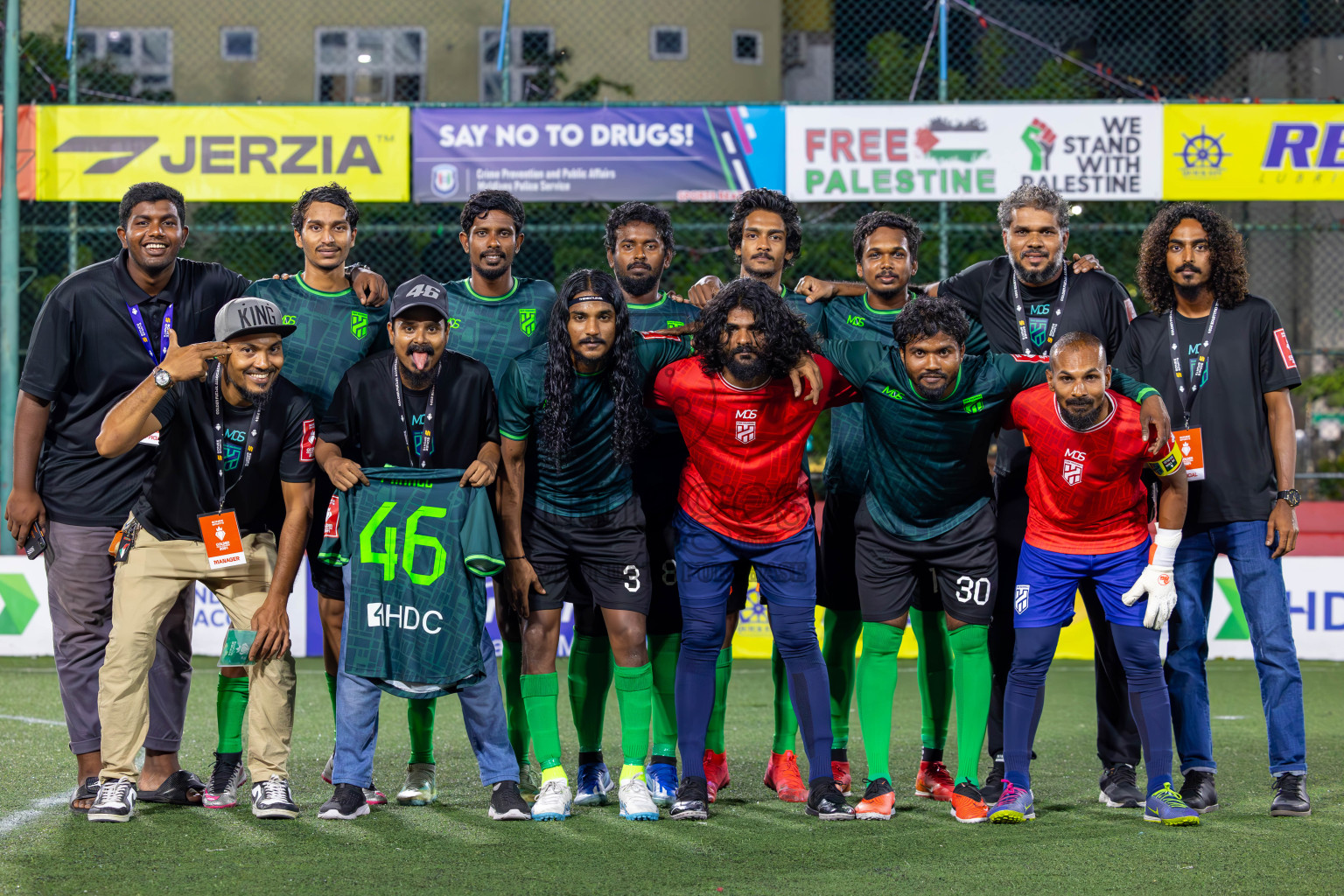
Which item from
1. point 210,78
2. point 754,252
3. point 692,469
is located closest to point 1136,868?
point 692,469

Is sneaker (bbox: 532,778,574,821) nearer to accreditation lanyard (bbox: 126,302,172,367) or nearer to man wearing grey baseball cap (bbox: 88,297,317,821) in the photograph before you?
man wearing grey baseball cap (bbox: 88,297,317,821)

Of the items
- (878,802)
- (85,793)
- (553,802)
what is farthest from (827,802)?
(85,793)

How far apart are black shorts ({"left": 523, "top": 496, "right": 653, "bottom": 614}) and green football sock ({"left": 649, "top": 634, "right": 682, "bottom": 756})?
403mm

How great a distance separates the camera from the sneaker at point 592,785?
5.37 meters

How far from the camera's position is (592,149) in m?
11.0

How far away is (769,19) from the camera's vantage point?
18609mm

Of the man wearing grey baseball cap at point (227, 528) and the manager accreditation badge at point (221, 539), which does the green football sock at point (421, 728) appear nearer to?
the man wearing grey baseball cap at point (227, 528)

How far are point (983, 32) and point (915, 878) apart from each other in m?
11.3

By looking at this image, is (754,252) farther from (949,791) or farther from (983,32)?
(983,32)

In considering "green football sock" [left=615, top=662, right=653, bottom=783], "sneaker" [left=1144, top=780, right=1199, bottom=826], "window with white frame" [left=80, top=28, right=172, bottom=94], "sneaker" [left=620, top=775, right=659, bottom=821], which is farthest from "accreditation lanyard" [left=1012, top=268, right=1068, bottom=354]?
"window with white frame" [left=80, top=28, right=172, bottom=94]

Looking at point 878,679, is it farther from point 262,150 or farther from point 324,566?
point 262,150

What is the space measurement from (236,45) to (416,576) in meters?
13.7

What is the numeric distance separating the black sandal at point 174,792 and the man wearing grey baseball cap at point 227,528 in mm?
293

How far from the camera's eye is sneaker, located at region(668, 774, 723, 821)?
5.06m
